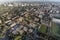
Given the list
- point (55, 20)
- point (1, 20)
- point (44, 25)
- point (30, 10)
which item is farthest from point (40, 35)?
point (1, 20)

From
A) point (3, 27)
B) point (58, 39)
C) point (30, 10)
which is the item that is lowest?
point (58, 39)

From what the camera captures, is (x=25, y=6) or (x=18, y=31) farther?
(x=25, y=6)

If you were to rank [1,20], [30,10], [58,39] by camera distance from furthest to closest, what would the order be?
1. [30,10]
2. [1,20]
3. [58,39]

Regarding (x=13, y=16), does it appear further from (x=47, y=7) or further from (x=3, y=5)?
(x=47, y=7)

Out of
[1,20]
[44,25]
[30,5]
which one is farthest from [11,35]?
[30,5]

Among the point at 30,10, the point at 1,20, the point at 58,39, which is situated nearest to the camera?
the point at 58,39

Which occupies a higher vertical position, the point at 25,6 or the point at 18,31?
the point at 25,6
